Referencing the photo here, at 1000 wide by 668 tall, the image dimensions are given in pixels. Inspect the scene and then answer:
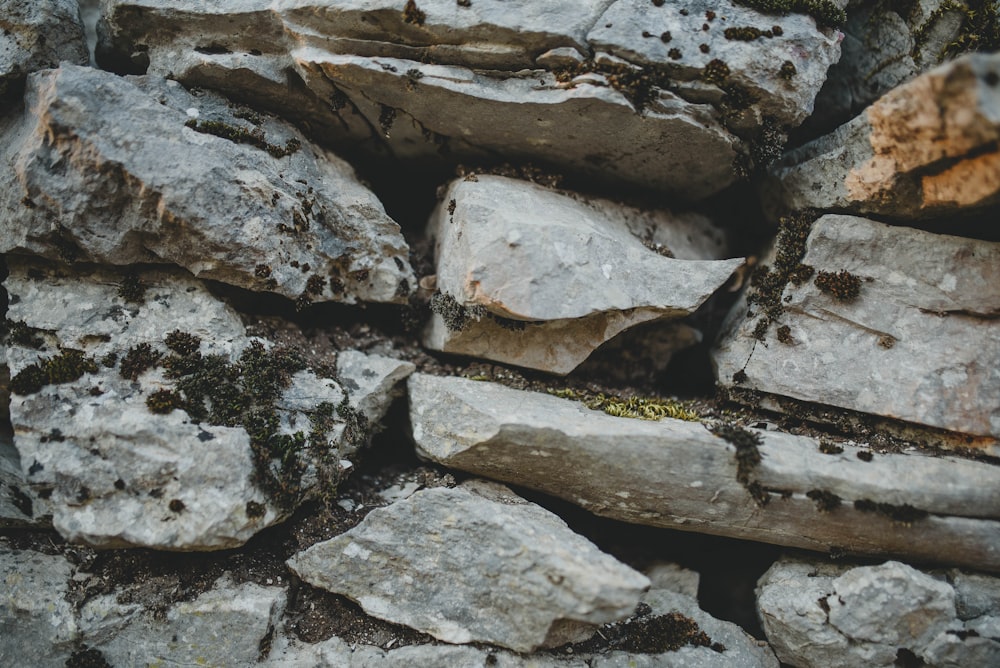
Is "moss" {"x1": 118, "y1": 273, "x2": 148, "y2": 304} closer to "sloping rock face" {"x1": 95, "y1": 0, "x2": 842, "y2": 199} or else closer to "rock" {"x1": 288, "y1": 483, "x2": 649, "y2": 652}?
"sloping rock face" {"x1": 95, "y1": 0, "x2": 842, "y2": 199}

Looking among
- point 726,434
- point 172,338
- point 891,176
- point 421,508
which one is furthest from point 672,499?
point 172,338

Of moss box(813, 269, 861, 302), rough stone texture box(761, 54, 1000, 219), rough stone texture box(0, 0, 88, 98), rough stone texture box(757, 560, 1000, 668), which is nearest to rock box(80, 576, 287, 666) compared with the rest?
rough stone texture box(757, 560, 1000, 668)

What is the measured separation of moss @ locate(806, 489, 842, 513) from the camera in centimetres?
623

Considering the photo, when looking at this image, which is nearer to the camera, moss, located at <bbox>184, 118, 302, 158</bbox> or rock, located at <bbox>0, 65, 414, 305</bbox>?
rock, located at <bbox>0, 65, 414, 305</bbox>

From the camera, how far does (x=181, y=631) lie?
606cm

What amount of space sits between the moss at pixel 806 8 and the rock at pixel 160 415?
6.79 metres

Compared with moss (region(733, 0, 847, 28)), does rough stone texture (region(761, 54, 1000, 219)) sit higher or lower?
lower

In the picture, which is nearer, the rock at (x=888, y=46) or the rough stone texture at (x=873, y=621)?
the rough stone texture at (x=873, y=621)

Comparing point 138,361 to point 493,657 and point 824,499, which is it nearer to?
point 493,657

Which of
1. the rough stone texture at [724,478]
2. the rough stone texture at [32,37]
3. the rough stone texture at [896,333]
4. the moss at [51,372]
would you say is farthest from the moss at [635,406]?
the rough stone texture at [32,37]

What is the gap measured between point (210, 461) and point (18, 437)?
81.6 inches

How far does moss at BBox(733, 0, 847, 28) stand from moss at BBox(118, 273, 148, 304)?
26.3 ft

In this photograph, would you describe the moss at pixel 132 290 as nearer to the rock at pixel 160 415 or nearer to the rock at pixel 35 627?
the rock at pixel 160 415

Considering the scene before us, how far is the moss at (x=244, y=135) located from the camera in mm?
6832
